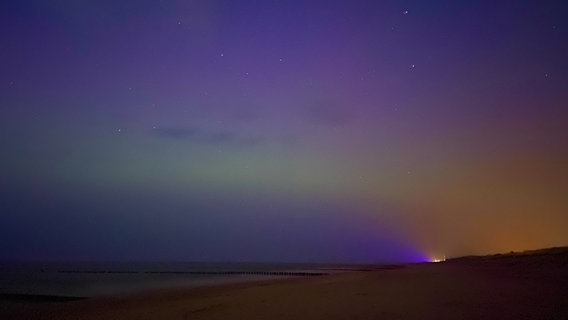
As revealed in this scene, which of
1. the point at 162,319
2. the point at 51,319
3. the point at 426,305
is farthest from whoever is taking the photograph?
the point at 51,319

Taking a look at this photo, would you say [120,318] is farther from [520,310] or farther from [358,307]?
[520,310]

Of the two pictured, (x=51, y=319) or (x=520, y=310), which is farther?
(x=51, y=319)

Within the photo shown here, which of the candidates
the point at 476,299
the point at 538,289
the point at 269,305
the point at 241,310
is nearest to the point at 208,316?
the point at 241,310

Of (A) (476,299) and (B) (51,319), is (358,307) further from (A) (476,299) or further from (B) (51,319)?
(B) (51,319)

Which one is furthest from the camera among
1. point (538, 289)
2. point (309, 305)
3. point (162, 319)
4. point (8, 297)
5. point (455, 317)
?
point (8, 297)

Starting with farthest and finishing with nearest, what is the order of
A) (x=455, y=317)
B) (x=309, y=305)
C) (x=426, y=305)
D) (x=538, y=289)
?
(x=538, y=289) < (x=309, y=305) < (x=426, y=305) < (x=455, y=317)

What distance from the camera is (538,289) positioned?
14.0 metres

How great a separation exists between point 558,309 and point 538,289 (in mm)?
5336

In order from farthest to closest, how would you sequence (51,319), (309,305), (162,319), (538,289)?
1. (51,319)
2. (538,289)
3. (309,305)
4. (162,319)

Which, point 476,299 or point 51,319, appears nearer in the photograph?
point 476,299

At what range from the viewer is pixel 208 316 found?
11.8 meters

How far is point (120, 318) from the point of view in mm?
13703

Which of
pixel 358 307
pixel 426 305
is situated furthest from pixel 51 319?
pixel 426 305

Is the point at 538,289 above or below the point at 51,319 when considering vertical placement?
above
